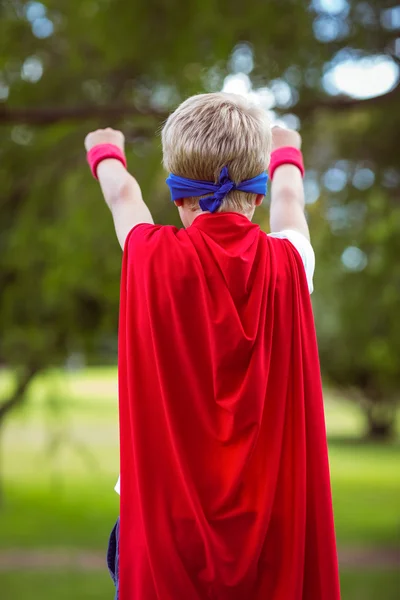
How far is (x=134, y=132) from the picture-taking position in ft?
21.0

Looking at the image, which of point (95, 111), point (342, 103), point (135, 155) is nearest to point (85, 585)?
point (135, 155)

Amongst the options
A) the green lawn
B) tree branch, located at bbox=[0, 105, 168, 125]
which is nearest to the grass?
the green lawn

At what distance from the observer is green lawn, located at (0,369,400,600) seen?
1202 centimetres

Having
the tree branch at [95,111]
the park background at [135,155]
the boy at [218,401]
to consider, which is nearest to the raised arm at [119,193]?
the boy at [218,401]

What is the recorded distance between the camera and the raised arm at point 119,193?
6.25ft

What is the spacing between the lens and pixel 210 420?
1726 millimetres

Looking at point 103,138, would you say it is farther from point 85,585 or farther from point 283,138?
point 85,585

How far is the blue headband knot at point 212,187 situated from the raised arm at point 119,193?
132mm

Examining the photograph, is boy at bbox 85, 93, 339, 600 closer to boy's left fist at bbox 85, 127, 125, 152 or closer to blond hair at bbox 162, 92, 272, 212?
blond hair at bbox 162, 92, 272, 212

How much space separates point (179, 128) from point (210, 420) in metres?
0.57

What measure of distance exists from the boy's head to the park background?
8.38 ft

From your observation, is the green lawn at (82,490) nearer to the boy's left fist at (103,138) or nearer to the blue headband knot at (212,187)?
the boy's left fist at (103,138)

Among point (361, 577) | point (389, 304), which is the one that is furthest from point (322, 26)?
point (361, 577)

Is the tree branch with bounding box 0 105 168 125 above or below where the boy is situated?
above
